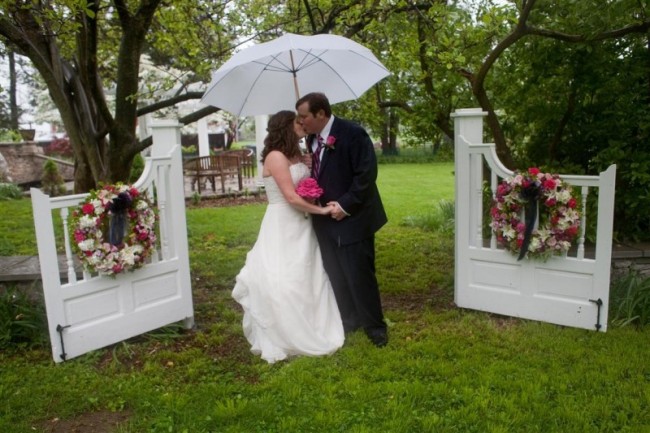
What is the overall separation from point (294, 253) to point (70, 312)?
4.93 ft

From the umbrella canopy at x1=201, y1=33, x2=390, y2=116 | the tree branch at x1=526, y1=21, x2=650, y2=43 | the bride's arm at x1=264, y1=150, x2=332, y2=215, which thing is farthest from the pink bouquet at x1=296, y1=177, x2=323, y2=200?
the tree branch at x1=526, y1=21, x2=650, y2=43

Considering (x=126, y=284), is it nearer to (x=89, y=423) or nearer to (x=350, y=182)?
(x=89, y=423)

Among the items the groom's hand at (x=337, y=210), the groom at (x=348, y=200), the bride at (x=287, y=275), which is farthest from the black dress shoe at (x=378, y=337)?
the groom's hand at (x=337, y=210)

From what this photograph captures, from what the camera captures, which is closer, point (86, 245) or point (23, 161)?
point (86, 245)

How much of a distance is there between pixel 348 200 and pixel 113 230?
1.58 meters

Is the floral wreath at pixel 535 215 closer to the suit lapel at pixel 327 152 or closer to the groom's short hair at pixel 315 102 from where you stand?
the suit lapel at pixel 327 152

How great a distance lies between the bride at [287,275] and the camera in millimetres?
3844

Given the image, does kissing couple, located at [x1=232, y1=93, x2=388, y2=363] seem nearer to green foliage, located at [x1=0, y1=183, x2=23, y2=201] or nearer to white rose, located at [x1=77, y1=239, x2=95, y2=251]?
white rose, located at [x1=77, y1=239, x2=95, y2=251]

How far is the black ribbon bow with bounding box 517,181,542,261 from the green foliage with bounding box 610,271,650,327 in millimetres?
852

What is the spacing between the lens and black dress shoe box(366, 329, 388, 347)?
13.1ft

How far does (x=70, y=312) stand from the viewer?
3736 mm

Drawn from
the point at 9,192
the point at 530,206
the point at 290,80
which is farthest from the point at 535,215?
the point at 9,192

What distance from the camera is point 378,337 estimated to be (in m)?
4.02

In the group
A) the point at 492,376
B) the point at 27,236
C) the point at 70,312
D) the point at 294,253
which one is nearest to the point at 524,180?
the point at 492,376
